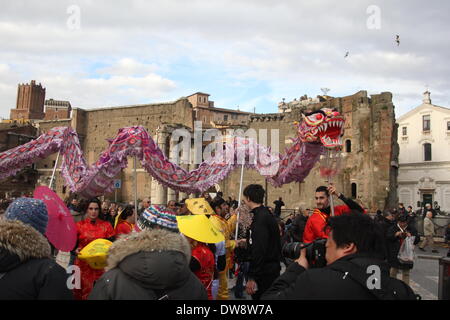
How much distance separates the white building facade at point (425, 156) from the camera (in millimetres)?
44656

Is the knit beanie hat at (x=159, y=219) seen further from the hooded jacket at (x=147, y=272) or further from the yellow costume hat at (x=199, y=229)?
the hooded jacket at (x=147, y=272)

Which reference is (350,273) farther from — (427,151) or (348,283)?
(427,151)

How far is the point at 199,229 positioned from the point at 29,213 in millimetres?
1660

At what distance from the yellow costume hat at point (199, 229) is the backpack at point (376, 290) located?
202 cm

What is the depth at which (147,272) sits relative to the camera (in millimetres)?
2301

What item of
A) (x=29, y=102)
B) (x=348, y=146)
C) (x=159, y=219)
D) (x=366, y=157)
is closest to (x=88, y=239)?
(x=159, y=219)

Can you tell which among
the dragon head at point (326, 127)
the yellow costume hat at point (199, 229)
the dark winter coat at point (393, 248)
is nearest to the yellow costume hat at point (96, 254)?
the yellow costume hat at point (199, 229)

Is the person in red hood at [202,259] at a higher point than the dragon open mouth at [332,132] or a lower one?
lower

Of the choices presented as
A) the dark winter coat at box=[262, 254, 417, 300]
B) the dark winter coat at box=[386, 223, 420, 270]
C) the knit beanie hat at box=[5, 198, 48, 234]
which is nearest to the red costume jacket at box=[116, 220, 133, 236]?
the knit beanie hat at box=[5, 198, 48, 234]

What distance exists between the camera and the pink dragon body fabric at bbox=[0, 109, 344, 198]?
27.0 feet

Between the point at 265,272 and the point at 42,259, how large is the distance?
2623 mm

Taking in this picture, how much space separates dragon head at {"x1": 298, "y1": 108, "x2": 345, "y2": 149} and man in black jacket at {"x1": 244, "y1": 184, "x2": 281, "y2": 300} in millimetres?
2576

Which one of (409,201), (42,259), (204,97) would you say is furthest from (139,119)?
(42,259)

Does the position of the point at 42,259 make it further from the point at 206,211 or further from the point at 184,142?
the point at 184,142
